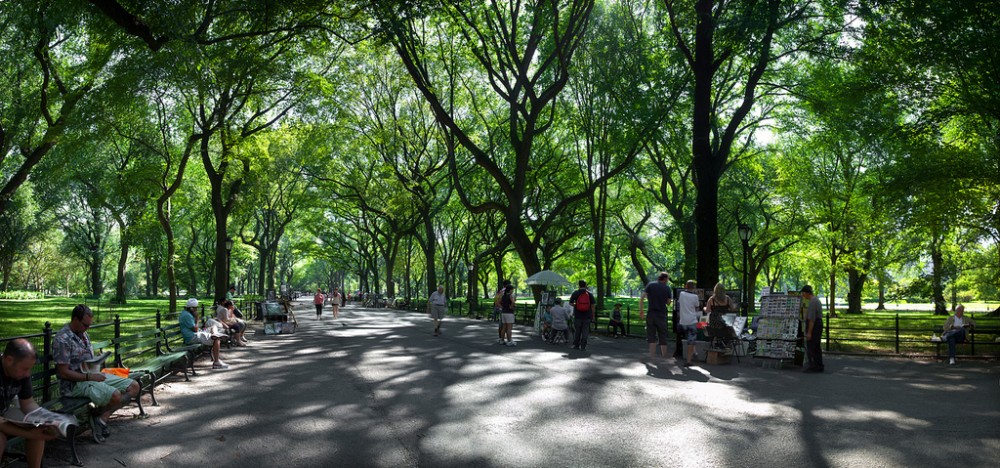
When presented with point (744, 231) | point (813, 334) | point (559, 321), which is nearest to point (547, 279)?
point (559, 321)

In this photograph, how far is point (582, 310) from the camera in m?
16.5

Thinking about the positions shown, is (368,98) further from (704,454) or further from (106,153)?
(704,454)

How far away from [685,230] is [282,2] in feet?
71.7

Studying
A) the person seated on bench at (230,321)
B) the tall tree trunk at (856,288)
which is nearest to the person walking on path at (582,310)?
the person seated on bench at (230,321)

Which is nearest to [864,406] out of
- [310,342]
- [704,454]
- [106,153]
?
[704,454]

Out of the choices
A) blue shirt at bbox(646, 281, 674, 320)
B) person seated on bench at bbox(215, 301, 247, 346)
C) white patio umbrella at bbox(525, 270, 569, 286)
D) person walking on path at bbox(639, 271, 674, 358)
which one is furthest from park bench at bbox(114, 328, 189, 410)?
white patio umbrella at bbox(525, 270, 569, 286)

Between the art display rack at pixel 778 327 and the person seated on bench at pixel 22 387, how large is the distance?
12.1 meters

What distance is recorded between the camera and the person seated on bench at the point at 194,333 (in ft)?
41.2

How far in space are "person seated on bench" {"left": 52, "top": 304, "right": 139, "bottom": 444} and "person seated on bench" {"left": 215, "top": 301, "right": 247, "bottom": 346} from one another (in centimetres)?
987

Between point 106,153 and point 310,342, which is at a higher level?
point 106,153

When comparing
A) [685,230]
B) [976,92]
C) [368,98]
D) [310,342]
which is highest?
[368,98]

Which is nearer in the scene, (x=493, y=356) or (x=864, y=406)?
(x=864, y=406)

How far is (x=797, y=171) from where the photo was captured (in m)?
37.1

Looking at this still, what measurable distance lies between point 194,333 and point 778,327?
1179cm
